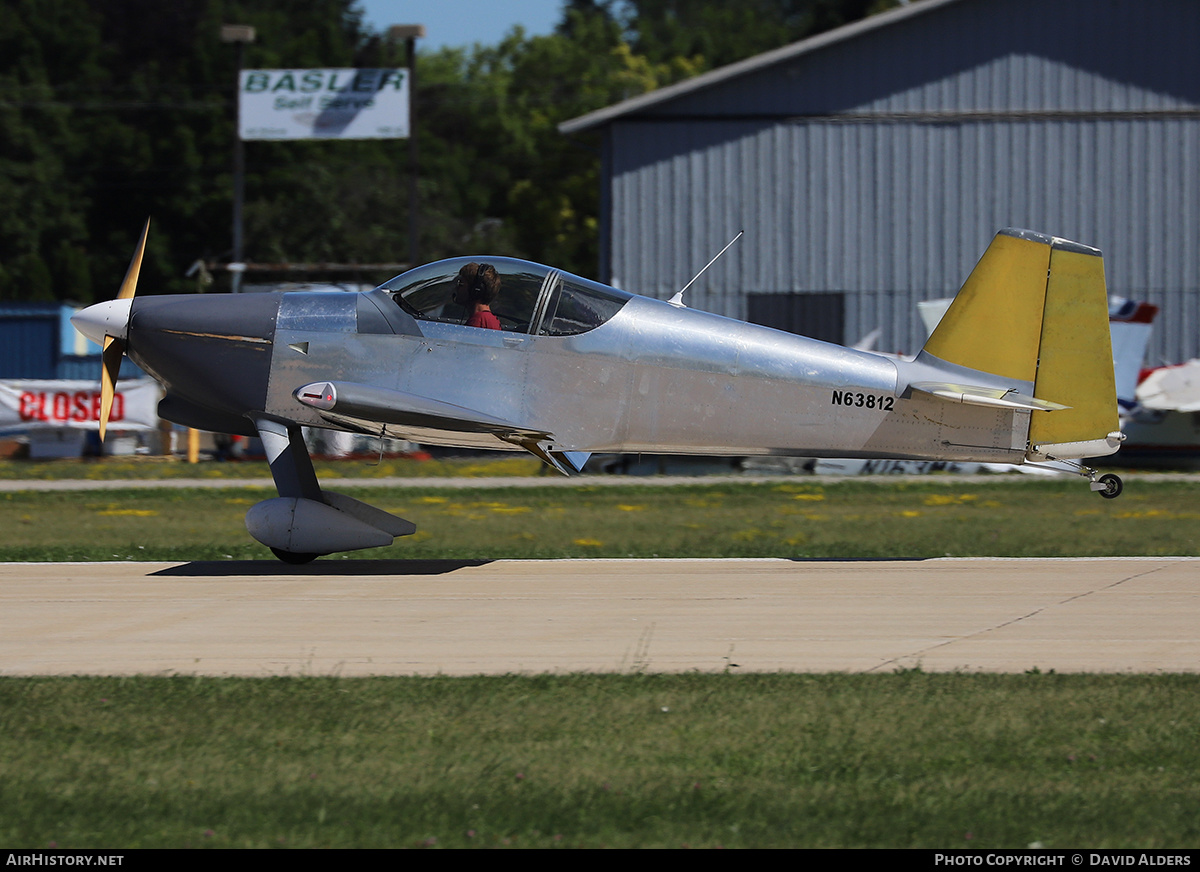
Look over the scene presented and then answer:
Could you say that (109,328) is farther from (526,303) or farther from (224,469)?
(224,469)

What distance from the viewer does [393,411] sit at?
977cm

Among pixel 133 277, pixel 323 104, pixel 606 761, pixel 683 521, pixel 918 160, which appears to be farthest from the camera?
pixel 323 104

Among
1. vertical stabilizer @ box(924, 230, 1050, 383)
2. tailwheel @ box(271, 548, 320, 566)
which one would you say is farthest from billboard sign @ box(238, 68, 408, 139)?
vertical stabilizer @ box(924, 230, 1050, 383)

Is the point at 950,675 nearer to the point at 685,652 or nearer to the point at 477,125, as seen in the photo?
the point at 685,652

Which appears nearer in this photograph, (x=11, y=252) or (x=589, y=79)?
(x=11, y=252)

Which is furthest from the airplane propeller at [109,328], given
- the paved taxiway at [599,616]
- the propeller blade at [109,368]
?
the paved taxiway at [599,616]

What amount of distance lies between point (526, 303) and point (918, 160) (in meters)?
21.2

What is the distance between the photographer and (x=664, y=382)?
1021cm

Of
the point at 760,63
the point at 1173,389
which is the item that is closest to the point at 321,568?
the point at 1173,389

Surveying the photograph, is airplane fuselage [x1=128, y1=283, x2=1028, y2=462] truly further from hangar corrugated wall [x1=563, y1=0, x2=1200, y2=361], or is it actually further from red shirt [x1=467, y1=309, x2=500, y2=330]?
hangar corrugated wall [x1=563, y1=0, x2=1200, y2=361]

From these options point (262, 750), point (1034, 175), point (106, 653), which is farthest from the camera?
point (1034, 175)

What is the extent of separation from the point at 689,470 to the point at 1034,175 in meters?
11.0

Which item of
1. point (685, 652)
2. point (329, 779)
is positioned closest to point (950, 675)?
point (685, 652)

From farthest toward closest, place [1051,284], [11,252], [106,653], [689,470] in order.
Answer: [11,252]
[689,470]
[1051,284]
[106,653]
